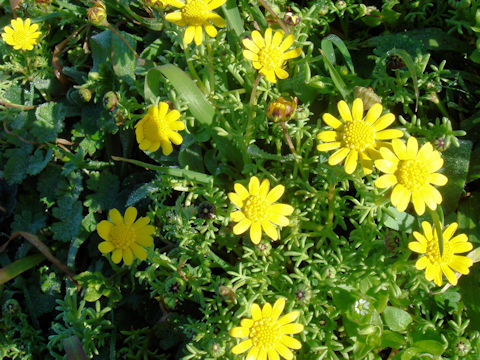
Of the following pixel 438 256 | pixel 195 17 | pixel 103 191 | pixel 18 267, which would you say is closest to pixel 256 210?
pixel 438 256

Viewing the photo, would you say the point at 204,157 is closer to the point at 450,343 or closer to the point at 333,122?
the point at 333,122

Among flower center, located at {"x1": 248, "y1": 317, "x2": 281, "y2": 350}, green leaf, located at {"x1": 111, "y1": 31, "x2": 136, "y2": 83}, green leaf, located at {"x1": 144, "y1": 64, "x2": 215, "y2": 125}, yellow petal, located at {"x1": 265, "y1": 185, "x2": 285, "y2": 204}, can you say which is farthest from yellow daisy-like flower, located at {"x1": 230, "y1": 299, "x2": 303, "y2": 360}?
green leaf, located at {"x1": 111, "y1": 31, "x2": 136, "y2": 83}

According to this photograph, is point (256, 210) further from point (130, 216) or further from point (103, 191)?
point (103, 191)

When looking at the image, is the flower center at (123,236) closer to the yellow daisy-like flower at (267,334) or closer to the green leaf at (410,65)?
the yellow daisy-like flower at (267,334)

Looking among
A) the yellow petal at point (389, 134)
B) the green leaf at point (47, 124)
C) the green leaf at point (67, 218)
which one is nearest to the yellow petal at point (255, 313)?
the yellow petal at point (389, 134)

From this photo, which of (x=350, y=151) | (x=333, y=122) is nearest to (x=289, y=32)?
(x=333, y=122)

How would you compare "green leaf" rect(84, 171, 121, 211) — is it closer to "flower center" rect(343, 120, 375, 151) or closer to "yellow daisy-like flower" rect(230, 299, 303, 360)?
"yellow daisy-like flower" rect(230, 299, 303, 360)
